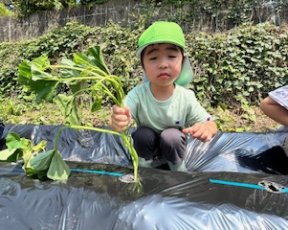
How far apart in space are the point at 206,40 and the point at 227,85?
0.59 metres

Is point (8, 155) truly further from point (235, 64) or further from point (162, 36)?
point (235, 64)

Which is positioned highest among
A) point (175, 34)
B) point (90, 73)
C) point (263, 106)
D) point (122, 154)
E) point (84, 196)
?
point (175, 34)

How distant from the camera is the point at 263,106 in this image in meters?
1.73

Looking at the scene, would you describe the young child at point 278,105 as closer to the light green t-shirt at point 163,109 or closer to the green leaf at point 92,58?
the light green t-shirt at point 163,109

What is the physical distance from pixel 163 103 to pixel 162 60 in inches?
10.7

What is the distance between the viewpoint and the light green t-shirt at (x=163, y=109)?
1760 mm

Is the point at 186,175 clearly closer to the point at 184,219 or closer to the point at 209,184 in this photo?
the point at 209,184

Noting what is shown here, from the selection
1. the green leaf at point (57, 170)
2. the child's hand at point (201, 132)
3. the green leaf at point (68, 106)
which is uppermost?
the green leaf at point (68, 106)

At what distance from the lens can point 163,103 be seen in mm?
1759

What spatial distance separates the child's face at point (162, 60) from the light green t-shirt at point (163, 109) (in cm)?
19

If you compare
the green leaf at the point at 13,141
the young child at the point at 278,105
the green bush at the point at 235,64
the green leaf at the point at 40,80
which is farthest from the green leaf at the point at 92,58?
the green bush at the point at 235,64

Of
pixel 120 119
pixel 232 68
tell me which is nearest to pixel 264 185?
pixel 120 119

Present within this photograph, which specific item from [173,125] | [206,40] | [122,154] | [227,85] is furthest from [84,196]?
[206,40]


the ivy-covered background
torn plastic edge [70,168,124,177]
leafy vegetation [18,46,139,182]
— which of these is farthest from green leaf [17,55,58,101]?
the ivy-covered background
